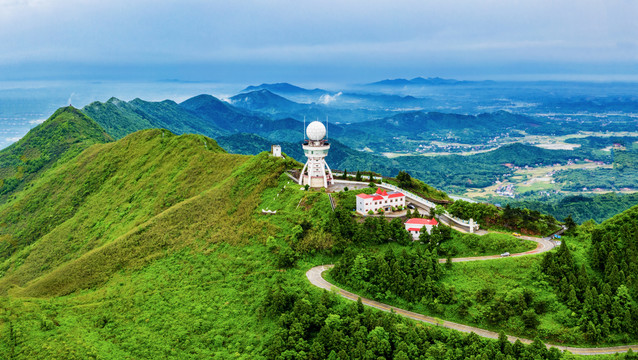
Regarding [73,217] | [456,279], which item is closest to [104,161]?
[73,217]

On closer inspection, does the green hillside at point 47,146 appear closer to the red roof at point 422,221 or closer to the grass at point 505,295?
the red roof at point 422,221

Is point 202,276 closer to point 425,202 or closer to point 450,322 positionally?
point 450,322

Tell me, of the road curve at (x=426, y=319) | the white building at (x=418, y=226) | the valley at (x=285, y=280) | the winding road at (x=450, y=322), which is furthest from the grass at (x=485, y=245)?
the road curve at (x=426, y=319)

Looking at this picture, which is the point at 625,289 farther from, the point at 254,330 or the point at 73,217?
the point at 73,217

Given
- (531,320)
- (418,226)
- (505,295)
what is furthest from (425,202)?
(531,320)

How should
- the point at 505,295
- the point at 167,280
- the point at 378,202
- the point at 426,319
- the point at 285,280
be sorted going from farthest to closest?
1. the point at 378,202
2. the point at 167,280
3. the point at 285,280
4. the point at 426,319
5. the point at 505,295

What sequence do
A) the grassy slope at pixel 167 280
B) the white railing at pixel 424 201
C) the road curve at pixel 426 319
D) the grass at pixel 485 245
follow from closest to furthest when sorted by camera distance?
the road curve at pixel 426 319 → the grassy slope at pixel 167 280 → the grass at pixel 485 245 → the white railing at pixel 424 201
